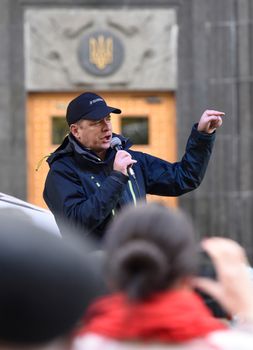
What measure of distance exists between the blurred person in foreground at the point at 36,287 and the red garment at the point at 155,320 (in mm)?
240

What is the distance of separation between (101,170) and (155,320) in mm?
1952

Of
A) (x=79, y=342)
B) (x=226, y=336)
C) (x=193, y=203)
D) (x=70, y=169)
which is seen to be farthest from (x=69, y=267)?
(x=193, y=203)

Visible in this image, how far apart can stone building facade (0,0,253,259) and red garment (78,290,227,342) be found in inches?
274

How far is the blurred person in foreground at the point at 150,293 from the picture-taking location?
1725mm

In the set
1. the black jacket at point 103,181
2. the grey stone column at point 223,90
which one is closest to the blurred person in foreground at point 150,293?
the black jacket at point 103,181

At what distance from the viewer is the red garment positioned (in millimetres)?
1764

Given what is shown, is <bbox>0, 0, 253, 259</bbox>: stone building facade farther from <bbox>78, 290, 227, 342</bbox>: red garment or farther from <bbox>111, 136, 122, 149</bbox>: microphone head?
<bbox>78, 290, 227, 342</bbox>: red garment

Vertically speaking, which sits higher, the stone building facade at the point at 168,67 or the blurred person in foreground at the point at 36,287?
the stone building facade at the point at 168,67

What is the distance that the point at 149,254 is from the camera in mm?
1703

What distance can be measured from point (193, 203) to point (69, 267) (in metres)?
7.29

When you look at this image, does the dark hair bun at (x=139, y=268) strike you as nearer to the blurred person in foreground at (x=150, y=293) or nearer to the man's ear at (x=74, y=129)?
the blurred person in foreground at (x=150, y=293)

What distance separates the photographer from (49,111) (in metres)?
9.02

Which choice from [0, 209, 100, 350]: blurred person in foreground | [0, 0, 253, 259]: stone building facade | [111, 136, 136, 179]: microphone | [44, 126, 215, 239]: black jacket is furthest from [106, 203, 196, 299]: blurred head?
[0, 0, 253, 259]: stone building facade

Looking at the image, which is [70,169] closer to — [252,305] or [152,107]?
[252,305]
